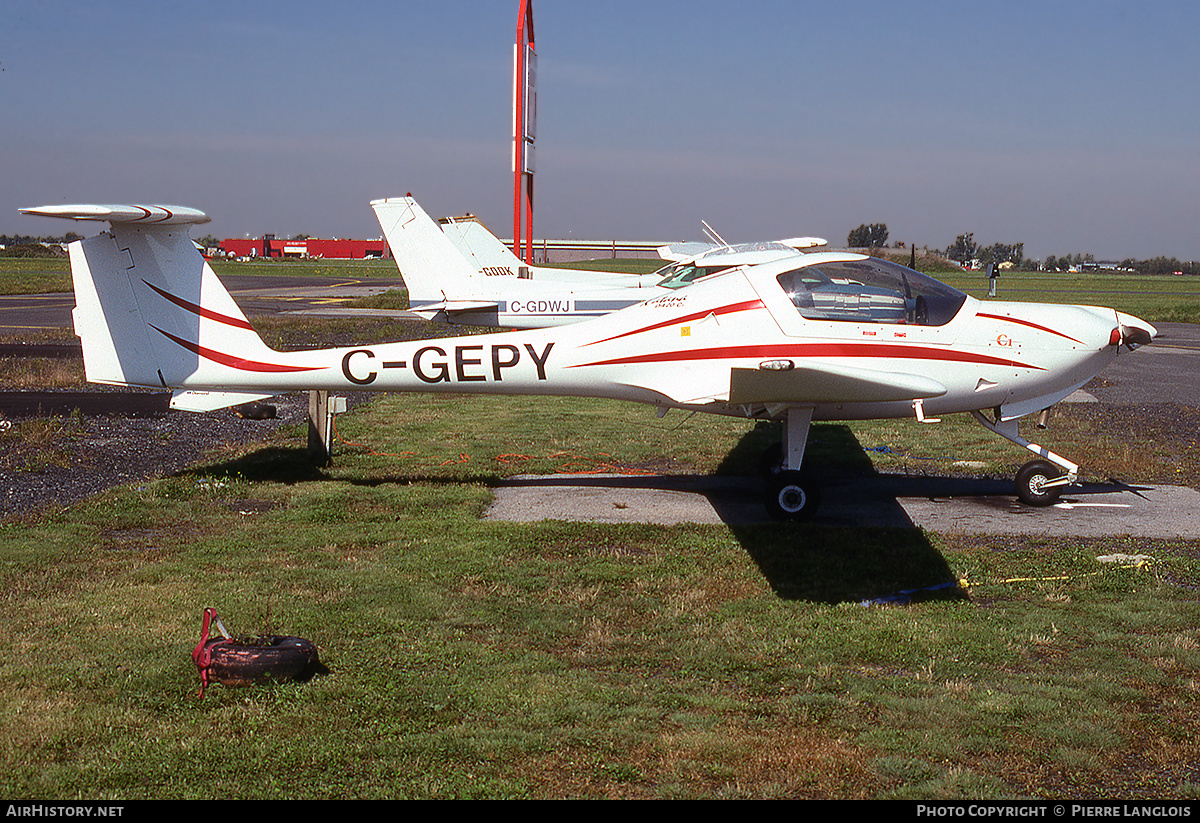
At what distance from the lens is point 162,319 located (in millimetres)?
10062

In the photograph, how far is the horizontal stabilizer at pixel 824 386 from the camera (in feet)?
27.2

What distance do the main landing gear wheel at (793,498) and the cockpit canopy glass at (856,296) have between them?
5.33ft

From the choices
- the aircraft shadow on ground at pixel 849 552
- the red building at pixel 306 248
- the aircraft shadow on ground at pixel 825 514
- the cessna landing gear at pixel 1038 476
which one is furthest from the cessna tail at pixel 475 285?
the red building at pixel 306 248

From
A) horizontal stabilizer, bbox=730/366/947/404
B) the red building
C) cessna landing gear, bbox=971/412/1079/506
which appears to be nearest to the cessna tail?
cessna landing gear, bbox=971/412/1079/506

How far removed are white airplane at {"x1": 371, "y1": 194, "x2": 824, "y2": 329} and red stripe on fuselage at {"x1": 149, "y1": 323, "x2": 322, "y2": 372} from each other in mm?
9649

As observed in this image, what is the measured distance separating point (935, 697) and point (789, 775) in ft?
4.35

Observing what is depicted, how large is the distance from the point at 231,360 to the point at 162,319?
31.4 inches

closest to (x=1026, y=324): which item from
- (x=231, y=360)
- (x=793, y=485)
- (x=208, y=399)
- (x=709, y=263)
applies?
(x=793, y=485)

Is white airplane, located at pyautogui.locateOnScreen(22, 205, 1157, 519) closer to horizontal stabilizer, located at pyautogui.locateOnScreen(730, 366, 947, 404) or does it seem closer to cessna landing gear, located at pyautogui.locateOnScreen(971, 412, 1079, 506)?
cessna landing gear, located at pyautogui.locateOnScreen(971, 412, 1079, 506)

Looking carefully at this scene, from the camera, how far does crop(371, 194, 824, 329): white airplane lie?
19.5 m

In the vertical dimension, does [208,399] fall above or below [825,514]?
above

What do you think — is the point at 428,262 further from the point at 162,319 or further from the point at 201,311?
the point at 162,319

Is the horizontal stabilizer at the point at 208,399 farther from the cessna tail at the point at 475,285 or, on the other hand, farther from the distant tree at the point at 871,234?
the distant tree at the point at 871,234

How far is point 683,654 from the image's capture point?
6129 mm
